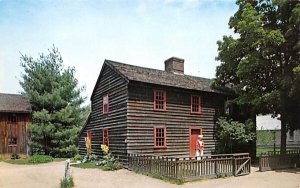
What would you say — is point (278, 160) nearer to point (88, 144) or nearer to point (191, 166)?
point (191, 166)

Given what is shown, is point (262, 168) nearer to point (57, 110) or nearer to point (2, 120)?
point (57, 110)

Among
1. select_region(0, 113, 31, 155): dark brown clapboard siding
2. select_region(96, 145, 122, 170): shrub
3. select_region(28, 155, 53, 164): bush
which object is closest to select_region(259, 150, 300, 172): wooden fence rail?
select_region(96, 145, 122, 170): shrub

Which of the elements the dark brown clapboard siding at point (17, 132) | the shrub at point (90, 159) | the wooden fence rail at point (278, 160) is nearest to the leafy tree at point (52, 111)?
the dark brown clapboard siding at point (17, 132)

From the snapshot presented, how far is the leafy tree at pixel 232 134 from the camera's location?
24.2 meters

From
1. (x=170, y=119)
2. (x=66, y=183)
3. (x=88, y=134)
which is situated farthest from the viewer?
(x=88, y=134)

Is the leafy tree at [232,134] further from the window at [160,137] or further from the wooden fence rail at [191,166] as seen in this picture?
the window at [160,137]

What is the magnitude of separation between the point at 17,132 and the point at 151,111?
18.3 metres

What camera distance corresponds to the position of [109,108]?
2461cm

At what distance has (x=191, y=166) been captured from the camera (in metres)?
16.4

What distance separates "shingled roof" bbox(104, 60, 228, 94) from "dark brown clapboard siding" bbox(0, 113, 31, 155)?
48.2ft

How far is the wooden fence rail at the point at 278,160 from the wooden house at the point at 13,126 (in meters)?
24.5

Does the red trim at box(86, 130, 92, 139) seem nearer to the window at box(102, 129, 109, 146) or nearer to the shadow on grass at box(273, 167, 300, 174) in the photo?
the window at box(102, 129, 109, 146)

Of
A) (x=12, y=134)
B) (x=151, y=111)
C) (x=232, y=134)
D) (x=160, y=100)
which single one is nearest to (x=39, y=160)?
(x=12, y=134)

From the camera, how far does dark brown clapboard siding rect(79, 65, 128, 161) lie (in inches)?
865
